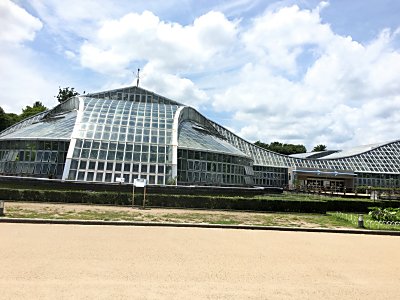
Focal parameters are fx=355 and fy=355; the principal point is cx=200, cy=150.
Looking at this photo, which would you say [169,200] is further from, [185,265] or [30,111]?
[30,111]

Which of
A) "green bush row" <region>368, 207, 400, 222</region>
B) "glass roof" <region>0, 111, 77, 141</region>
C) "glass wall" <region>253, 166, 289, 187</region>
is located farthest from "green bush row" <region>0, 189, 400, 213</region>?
"glass wall" <region>253, 166, 289, 187</region>

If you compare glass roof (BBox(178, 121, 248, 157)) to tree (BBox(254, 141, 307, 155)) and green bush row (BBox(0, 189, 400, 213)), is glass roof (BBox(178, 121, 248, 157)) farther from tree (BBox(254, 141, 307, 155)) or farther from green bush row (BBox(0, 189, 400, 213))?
tree (BBox(254, 141, 307, 155))

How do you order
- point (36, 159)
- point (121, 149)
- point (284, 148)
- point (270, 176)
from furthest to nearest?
point (284, 148), point (270, 176), point (36, 159), point (121, 149)

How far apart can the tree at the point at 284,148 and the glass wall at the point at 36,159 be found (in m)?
112

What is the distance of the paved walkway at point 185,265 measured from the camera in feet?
25.0

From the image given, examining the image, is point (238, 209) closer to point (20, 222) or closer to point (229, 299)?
point (20, 222)

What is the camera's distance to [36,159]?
37.1 m

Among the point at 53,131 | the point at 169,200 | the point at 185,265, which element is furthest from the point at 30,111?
the point at 185,265

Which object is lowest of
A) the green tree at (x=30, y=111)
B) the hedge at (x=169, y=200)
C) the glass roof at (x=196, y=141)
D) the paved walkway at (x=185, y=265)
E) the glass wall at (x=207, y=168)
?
→ the paved walkway at (x=185, y=265)

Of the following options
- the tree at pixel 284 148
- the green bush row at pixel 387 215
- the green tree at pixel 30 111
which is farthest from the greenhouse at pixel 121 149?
the tree at pixel 284 148

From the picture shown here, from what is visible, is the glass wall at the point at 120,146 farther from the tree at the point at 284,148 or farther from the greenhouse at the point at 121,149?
the tree at the point at 284,148

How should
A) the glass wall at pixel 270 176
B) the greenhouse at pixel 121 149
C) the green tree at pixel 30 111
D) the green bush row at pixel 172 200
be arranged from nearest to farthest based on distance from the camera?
1. the green bush row at pixel 172 200
2. the greenhouse at pixel 121 149
3. the glass wall at pixel 270 176
4. the green tree at pixel 30 111

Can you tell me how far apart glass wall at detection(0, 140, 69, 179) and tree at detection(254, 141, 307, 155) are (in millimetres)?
112291

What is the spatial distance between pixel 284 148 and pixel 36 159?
11841 centimetres
